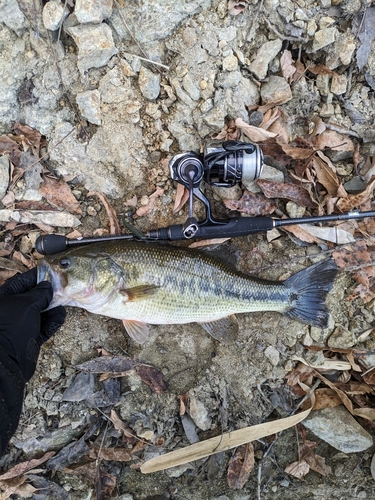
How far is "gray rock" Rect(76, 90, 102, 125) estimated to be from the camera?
11.9 ft

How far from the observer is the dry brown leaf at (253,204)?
155 inches

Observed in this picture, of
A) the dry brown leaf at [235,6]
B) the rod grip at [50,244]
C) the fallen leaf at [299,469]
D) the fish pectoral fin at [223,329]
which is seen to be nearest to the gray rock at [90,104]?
the rod grip at [50,244]

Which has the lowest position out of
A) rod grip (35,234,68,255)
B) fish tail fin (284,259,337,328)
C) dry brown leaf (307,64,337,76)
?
fish tail fin (284,259,337,328)

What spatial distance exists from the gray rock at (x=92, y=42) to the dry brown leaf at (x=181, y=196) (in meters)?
1.40

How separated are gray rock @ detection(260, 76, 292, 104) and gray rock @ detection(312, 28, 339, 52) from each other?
46cm

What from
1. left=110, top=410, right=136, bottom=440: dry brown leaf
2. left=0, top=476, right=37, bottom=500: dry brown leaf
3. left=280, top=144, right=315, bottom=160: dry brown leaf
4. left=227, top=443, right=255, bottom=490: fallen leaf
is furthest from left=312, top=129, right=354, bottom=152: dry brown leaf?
left=0, top=476, right=37, bottom=500: dry brown leaf

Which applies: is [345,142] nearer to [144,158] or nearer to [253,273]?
[253,273]

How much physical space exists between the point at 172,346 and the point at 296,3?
3.64m

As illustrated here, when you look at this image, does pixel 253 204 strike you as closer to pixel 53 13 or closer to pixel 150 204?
pixel 150 204

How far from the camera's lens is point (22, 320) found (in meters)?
3.21

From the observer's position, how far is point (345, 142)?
3.95 m

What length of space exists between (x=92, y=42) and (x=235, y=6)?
1.38 meters

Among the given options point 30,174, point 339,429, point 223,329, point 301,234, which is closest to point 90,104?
point 30,174

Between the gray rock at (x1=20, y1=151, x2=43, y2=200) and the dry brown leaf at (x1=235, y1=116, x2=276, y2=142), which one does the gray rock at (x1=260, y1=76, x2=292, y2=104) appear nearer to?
the dry brown leaf at (x1=235, y1=116, x2=276, y2=142)
